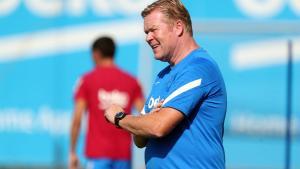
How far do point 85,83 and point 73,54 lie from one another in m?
2.97

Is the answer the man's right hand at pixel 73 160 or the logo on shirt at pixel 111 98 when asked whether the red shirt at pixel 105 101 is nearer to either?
the logo on shirt at pixel 111 98

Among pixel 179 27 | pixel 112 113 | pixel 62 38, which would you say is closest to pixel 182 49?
pixel 179 27

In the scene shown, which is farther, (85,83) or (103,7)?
(103,7)

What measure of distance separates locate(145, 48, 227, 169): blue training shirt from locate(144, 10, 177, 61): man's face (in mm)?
108

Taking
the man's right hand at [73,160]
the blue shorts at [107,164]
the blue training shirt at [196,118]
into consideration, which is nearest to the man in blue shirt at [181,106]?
the blue training shirt at [196,118]

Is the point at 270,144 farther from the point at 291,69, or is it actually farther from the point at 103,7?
the point at 103,7

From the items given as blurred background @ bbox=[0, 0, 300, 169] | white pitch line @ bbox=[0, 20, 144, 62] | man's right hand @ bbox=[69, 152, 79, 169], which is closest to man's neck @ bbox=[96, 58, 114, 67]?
man's right hand @ bbox=[69, 152, 79, 169]

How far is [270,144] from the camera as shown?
8.20 metres

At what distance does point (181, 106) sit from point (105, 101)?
3.53 meters

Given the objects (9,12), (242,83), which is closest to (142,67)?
(242,83)

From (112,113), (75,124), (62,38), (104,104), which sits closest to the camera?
(112,113)

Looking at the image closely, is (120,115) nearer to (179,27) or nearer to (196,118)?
(196,118)

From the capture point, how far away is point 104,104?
7.81 m

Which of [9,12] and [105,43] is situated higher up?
[9,12]
